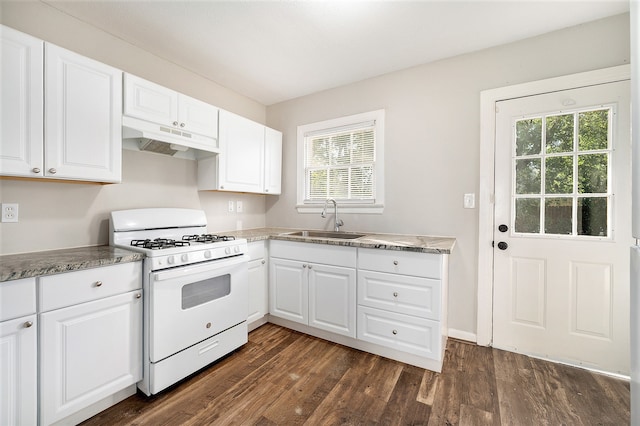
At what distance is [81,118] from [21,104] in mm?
258

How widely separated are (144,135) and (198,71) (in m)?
1.15

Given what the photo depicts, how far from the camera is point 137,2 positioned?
6.03 feet

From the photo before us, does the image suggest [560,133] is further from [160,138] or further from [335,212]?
[160,138]

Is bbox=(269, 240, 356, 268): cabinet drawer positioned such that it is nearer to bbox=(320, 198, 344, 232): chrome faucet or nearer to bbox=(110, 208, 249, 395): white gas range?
bbox=(110, 208, 249, 395): white gas range

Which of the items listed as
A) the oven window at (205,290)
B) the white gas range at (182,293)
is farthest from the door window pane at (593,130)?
the oven window at (205,290)

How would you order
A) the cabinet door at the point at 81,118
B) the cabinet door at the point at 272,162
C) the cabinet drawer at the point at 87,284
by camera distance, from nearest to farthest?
1. the cabinet drawer at the point at 87,284
2. the cabinet door at the point at 81,118
3. the cabinet door at the point at 272,162

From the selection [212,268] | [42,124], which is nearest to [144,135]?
[42,124]

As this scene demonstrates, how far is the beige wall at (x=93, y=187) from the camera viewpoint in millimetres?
1744

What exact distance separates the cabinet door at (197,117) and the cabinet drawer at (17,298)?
4.69 ft

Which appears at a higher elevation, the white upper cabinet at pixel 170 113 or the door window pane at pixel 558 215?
the white upper cabinet at pixel 170 113

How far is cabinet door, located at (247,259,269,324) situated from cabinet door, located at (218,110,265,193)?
2.60 ft

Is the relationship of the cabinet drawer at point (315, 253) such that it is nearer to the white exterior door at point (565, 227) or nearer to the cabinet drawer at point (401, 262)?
the cabinet drawer at point (401, 262)

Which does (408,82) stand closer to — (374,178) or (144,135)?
(374,178)

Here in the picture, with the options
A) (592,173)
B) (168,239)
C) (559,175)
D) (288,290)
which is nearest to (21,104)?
(168,239)
